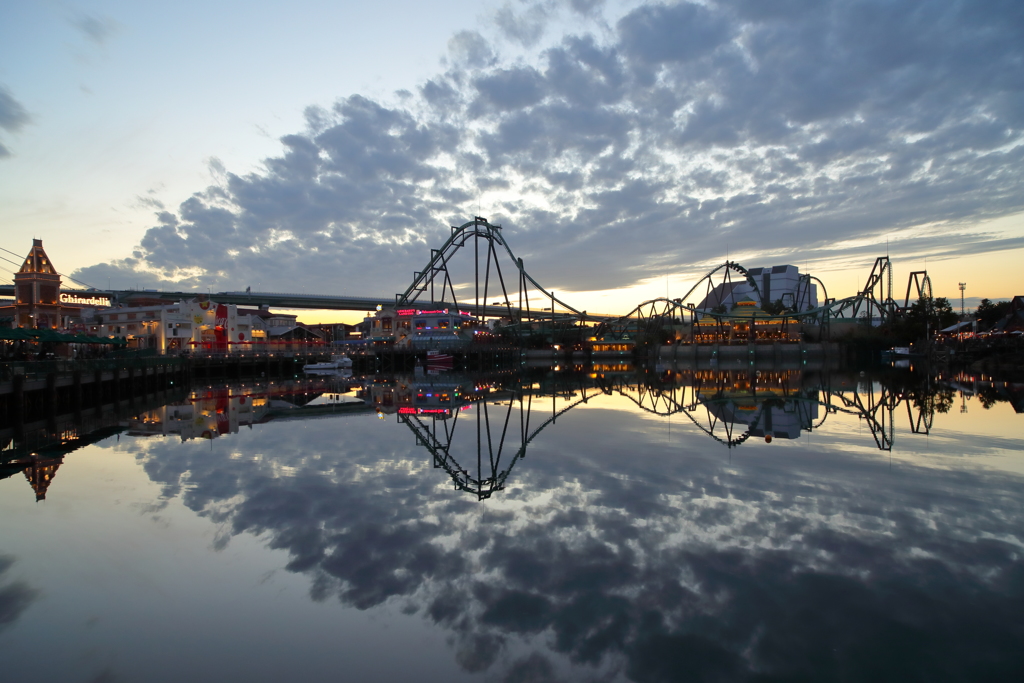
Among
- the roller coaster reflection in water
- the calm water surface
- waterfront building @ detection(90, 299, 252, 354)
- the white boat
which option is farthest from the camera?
waterfront building @ detection(90, 299, 252, 354)

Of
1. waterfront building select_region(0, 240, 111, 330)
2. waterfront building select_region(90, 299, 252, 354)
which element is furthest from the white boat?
waterfront building select_region(0, 240, 111, 330)

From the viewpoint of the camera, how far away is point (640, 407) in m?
23.2

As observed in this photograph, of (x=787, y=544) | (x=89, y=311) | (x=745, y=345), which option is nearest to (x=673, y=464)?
(x=787, y=544)

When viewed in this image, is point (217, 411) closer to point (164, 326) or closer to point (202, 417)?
point (202, 417)

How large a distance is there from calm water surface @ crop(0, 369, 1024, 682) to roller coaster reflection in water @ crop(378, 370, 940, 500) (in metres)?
0.35

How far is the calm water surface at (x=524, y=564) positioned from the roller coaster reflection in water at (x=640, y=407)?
0.35 meters

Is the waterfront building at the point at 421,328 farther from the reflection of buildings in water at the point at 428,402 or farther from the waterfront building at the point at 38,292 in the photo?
the reflection of buildings in water at the point at 428,402

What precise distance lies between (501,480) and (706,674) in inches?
269

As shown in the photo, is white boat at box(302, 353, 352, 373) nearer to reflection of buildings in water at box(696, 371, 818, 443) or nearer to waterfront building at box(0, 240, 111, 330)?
waterfront building at box(0, 240, 111, 330)

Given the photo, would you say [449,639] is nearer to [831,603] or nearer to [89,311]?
[831,603]

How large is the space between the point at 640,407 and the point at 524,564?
1755cm

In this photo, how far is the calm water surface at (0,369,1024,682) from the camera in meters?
4.56

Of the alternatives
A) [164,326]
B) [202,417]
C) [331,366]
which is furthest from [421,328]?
[202,417]

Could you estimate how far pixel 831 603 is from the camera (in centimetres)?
525
